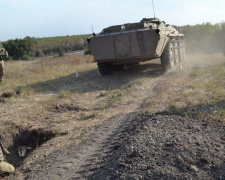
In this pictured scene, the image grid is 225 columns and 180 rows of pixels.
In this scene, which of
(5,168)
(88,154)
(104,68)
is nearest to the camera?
(88,154)

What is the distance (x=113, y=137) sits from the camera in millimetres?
5672

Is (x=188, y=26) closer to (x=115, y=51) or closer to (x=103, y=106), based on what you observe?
(x=115, y=51)

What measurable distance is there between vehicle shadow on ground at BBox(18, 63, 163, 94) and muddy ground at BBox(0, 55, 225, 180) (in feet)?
3.03

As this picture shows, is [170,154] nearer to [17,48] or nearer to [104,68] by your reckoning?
[104,68]

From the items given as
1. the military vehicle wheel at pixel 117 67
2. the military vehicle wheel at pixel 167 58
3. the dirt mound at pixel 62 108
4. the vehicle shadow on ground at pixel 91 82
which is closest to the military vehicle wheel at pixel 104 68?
the vehicle shadow on ground at pixel 91 82

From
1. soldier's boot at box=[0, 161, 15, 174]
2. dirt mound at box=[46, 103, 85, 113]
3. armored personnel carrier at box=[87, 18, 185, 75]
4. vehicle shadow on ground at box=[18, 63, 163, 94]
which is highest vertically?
armored personnel carrier at box=[87, 18, 185, 75]

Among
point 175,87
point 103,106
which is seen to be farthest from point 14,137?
point 175,87

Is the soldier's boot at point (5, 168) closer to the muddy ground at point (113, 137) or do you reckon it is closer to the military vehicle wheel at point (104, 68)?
the muddy ground at point (113, 137)

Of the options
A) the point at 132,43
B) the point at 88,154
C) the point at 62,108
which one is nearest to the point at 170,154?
the point at 88,154

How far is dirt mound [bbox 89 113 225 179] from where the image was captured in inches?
151

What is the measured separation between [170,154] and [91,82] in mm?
7601

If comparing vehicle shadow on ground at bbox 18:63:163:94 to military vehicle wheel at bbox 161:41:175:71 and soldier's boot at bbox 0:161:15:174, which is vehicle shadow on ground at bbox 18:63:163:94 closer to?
military vehicle wheel at bbox 161:41:175:71

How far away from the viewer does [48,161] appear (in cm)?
520

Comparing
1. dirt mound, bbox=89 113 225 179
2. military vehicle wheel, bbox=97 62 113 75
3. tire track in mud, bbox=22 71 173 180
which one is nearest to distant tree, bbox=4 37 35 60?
military vehicle wheel, bbox=97 62 113 75
